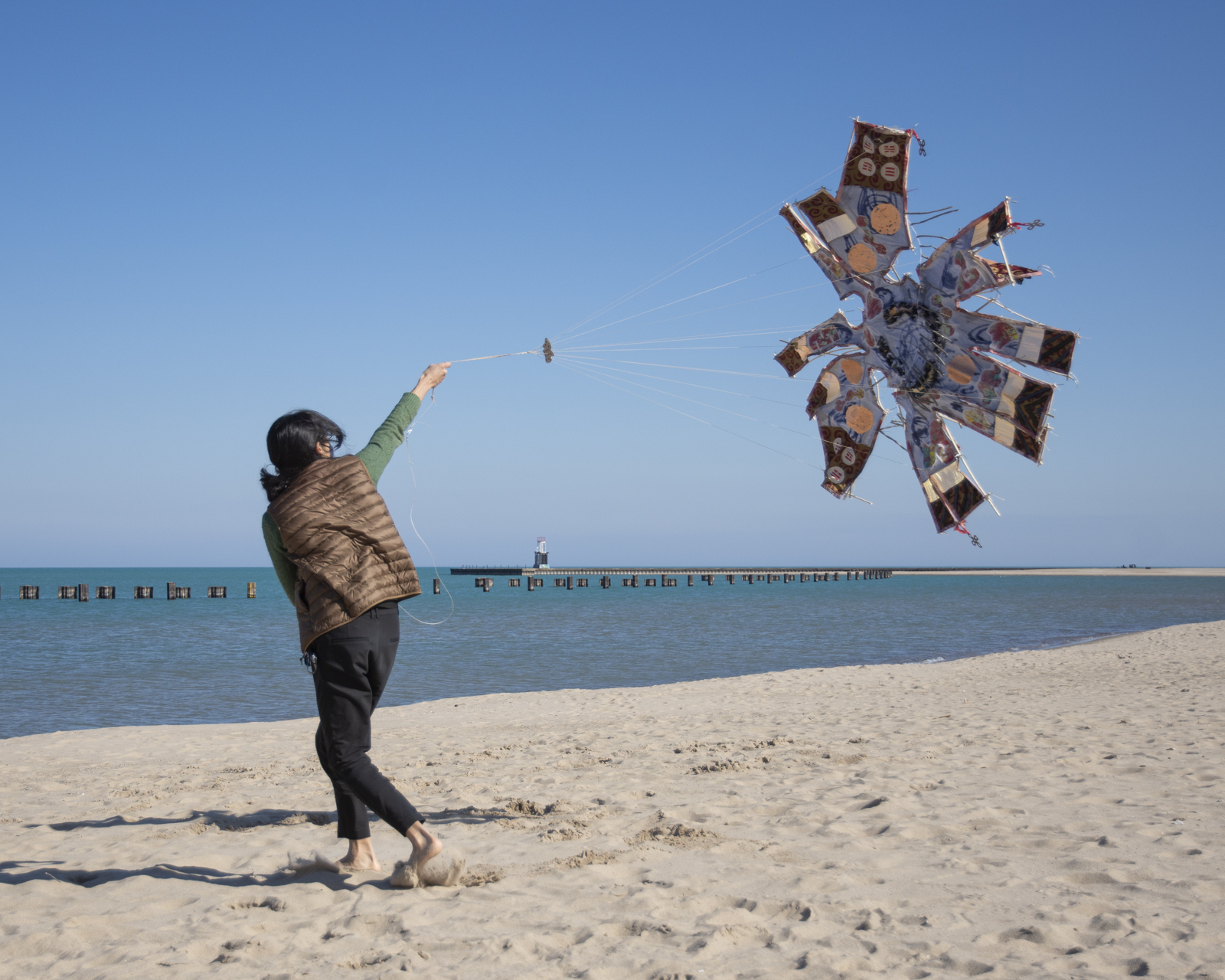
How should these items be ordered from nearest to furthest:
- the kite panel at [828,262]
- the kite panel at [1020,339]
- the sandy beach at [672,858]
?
the sandy beach at [672,858] → the kite panel at [1020,339] → the kite panel at [828,262]

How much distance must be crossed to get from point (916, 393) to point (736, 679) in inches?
363

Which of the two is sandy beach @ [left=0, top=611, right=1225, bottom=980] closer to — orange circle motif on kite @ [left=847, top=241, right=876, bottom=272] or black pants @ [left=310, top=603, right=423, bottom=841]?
black pants @ [left=310, top=603, right=423, bottom=841]

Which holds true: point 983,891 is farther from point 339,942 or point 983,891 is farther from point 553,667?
point 553,667

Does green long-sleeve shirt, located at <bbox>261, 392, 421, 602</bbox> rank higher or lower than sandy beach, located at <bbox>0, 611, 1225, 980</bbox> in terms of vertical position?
higher

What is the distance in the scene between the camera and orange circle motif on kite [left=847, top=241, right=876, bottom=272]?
6141 mm

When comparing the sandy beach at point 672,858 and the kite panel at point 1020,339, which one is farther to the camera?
the kite panel at point 1020,339

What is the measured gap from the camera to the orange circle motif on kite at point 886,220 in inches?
237

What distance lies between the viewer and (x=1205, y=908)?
2.98 meters

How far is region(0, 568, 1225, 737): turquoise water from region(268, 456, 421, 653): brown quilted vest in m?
10.7

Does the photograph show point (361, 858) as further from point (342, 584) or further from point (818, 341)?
point (818, 341)

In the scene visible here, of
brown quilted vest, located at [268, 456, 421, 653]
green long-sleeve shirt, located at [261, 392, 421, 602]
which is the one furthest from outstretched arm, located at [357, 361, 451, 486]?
brown quilted vest, located at [268, 456, 421, 653]

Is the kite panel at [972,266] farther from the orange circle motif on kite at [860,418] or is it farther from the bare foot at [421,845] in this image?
the bare foot at [421,845]

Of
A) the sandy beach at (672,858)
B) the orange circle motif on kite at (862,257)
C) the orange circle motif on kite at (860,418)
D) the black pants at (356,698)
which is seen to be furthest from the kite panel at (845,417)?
the black pants at (356,698)

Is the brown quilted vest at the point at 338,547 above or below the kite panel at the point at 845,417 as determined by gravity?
below
